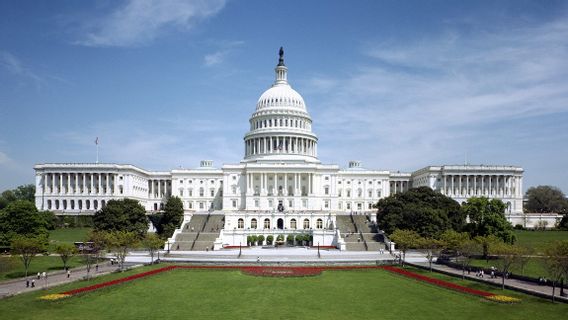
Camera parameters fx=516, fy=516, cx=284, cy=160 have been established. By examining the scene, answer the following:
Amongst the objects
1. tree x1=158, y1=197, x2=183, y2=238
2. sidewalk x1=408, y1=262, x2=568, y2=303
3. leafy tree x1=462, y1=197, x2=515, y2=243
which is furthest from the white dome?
sidewalk x1=408, y1=262, x2=568, y2=303

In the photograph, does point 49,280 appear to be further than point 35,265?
No

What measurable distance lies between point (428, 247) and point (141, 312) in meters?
35.2

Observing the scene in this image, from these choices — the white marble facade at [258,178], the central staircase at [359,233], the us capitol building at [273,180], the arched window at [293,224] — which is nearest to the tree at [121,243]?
the central staircase at [359,233]

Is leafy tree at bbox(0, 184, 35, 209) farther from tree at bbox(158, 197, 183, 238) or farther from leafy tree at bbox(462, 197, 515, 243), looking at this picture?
leafy tree at bbox(462, 197, 515, 243)

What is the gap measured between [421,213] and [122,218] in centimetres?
4820

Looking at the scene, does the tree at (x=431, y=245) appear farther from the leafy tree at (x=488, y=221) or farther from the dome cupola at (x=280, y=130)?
the dome cupola at (x=280, y=130)

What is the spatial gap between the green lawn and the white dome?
91337 mm

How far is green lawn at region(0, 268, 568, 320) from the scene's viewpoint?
32.6m

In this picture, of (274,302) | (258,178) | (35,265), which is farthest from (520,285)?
(258,178)

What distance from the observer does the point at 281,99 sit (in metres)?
136

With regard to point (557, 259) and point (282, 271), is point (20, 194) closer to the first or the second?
point (282, 271)

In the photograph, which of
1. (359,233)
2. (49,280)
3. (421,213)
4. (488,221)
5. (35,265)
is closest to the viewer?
(49,280)

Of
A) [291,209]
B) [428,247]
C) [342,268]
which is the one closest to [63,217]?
[291,209]

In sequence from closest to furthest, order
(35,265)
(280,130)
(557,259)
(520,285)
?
(557,259) → (520,285) → (35,265) → (280,130)
